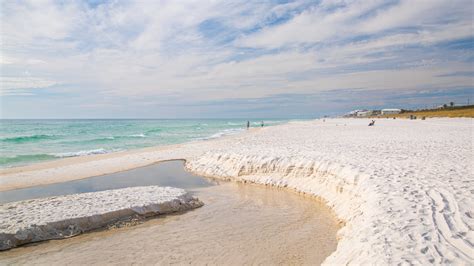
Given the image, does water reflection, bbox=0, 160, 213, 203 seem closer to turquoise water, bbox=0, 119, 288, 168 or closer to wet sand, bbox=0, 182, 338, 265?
wet sand, bbox=0, 182, 338, 265

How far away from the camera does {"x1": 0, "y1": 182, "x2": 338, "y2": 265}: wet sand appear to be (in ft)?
20.6

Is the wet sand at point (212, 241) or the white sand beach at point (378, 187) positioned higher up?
the white sand beach at point (378, 187)

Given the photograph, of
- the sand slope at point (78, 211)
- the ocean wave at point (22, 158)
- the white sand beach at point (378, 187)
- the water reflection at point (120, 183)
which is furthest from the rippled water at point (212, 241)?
the ocean wave at point (22, 158)

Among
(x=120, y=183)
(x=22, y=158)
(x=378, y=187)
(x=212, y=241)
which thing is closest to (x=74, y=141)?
(x=22, y=158)

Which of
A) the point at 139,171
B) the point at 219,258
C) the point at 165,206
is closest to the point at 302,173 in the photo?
the point at 165,206

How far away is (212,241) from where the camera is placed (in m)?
7.05

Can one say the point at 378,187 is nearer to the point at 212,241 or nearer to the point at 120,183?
the point at 212,241

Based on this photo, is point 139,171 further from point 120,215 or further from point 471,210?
point 471,210

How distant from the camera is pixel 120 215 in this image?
8.42 meters

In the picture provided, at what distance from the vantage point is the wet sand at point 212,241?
629 cm

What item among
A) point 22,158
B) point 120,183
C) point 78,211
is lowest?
point 120,183

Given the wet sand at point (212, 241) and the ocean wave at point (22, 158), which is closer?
the wet sand at point (212, 241)

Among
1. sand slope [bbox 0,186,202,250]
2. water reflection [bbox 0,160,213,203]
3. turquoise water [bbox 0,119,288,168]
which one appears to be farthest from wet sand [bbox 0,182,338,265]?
turquoise water [bbox 0,119,288,168]

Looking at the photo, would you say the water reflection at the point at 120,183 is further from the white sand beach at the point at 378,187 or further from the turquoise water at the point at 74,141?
the turquoise water at the point at 74,141
